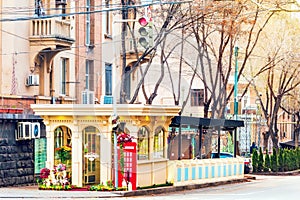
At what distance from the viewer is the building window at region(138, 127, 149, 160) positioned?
33.4m

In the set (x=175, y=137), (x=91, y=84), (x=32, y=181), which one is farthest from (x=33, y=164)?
(x=175, y=137)

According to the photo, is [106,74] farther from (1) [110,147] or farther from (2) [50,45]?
(1) [110,147]

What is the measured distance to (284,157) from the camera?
58750 mm

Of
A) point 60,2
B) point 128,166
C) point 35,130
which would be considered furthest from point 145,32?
point 60,2

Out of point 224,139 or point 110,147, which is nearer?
point 110,147

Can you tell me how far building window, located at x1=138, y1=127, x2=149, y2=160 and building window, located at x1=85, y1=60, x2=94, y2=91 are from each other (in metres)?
9.63

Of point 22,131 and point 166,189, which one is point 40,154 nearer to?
point 22,131

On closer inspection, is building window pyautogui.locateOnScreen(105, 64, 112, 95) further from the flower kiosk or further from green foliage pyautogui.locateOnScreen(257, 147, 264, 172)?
green foliage pyautogui.locateOnScreen(257, 147, 264, 172)

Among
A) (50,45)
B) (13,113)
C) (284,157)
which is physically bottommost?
(284,157)

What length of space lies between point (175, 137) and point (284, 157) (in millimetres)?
13692

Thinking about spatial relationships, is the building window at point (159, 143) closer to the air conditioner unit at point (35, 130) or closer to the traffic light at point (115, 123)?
the traffic light at point (115, 123)

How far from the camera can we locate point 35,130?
3491cm

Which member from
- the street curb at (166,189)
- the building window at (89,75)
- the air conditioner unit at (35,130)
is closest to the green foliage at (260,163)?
the street curb at (166,189)

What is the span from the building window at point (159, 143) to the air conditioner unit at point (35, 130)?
512 cm
